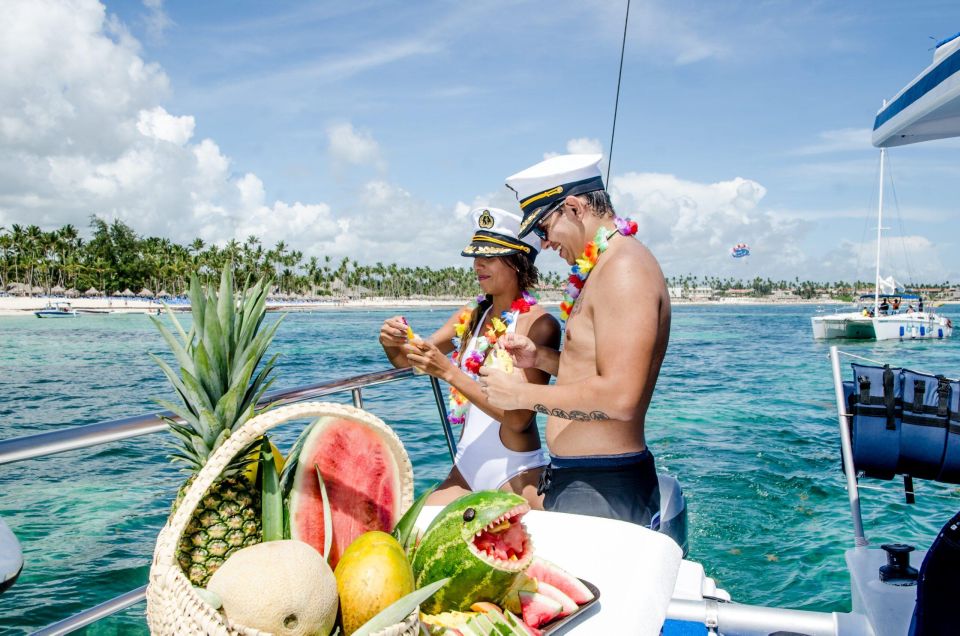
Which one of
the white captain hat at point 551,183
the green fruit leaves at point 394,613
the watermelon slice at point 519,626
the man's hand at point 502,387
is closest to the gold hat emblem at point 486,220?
the white captain hat at point 551,183

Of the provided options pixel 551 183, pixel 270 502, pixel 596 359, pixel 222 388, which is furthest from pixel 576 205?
A: pixel 270 502

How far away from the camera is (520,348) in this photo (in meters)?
2.82

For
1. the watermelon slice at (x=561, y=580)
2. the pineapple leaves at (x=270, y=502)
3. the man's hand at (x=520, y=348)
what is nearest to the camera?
the pineapple leaves at (x=270, y=502)

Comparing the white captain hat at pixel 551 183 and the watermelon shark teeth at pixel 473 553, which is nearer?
the watermelon shark teeth at pixel 473 553

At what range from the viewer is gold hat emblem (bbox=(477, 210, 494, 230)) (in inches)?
131

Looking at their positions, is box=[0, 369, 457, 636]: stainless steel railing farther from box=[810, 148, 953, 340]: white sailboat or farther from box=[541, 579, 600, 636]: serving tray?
box=[810, 148, 953, 340]: white sailboat

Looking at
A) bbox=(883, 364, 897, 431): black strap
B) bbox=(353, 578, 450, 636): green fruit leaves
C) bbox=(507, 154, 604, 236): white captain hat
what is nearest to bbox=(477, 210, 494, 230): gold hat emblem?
bbox=(507, 154, 604, 236): white captain hat

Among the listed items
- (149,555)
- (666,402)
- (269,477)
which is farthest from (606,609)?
(666,402)

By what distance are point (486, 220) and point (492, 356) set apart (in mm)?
685

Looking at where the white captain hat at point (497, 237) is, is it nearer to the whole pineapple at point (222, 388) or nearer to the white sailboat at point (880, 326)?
the whole pineapple at point (222, 388)

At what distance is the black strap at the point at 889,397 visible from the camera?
2.62 meters

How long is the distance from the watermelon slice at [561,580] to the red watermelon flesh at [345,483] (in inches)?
13.5

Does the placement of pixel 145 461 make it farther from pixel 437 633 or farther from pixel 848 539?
pixel 437 633

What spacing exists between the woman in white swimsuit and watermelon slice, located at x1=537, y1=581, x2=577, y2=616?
1427mm
